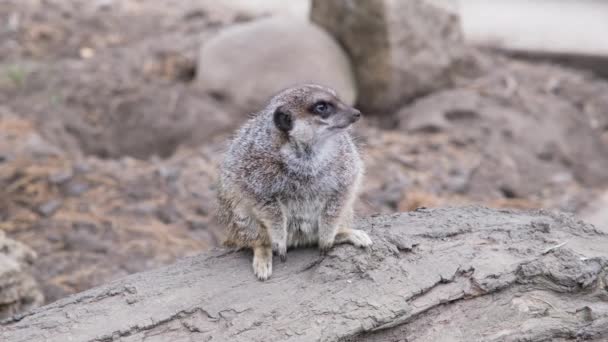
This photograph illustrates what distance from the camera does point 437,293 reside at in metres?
3.30

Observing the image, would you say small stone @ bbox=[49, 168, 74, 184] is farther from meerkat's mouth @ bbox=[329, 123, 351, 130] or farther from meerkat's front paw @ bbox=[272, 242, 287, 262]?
meerkat's mouth @ bbox=[329, 123, 351, 130]

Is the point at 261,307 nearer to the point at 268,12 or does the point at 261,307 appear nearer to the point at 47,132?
the point at 47,132

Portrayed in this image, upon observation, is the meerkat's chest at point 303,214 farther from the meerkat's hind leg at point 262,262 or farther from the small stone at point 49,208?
the small stone at point 49,208

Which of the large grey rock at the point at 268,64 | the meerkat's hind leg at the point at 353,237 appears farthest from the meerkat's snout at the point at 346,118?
the large grey rock at the point at 268,64

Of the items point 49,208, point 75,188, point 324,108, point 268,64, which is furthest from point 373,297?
point 268,64

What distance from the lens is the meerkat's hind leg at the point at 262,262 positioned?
339cm

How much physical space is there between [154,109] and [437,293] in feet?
15.6

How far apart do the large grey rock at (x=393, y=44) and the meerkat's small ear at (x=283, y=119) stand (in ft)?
14.1

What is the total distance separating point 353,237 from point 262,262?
0.45 meters

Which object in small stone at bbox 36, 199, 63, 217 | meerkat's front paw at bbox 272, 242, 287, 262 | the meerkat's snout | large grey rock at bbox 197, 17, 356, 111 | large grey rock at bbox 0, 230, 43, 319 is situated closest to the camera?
the meerkat's snout

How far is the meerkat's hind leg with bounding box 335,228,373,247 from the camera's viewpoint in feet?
11.4

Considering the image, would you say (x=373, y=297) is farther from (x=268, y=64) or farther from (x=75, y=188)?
(x=268, y=64)

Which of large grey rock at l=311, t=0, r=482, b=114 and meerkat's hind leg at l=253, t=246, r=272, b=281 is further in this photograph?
large grey rock at l=311, t=0, r=482, b=114

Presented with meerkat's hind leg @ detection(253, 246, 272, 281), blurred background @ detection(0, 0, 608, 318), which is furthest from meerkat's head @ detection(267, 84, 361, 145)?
blurred background @ detection(0, 0, 608, 318)
